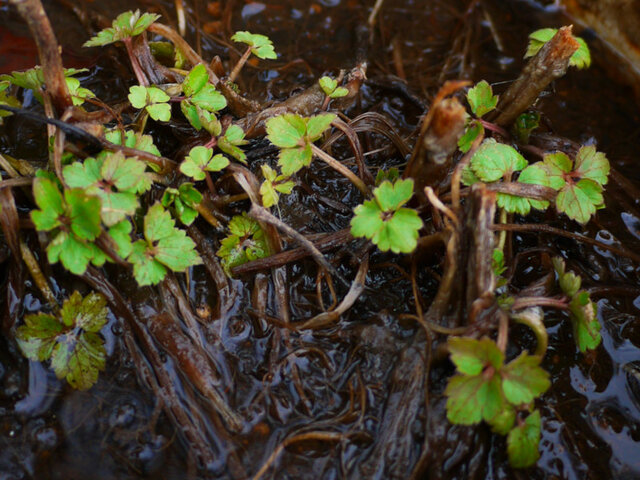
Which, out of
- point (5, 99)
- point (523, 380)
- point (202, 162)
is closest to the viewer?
point (523, 380)

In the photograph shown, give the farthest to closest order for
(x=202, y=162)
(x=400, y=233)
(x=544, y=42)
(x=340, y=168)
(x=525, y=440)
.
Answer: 1. (x=544, y=42)
2. (x=340, y=168)
3. (x=202, y=162)
4. (x=400, y=233)
5. (x=525, y=440)

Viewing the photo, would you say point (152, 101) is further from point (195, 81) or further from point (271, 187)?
point (271, 187)

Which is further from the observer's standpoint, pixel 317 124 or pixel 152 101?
pixel 152 101

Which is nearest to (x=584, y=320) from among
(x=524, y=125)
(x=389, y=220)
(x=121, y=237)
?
(x=389, y=220)

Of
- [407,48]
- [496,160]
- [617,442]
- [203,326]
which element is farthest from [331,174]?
[617,442]

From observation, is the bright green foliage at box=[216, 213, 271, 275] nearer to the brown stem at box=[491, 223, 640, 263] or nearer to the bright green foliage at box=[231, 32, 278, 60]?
the bright green foliage at box=[231, 32, 278, 60]

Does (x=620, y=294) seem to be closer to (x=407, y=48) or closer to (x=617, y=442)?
(x=617, y=442)
